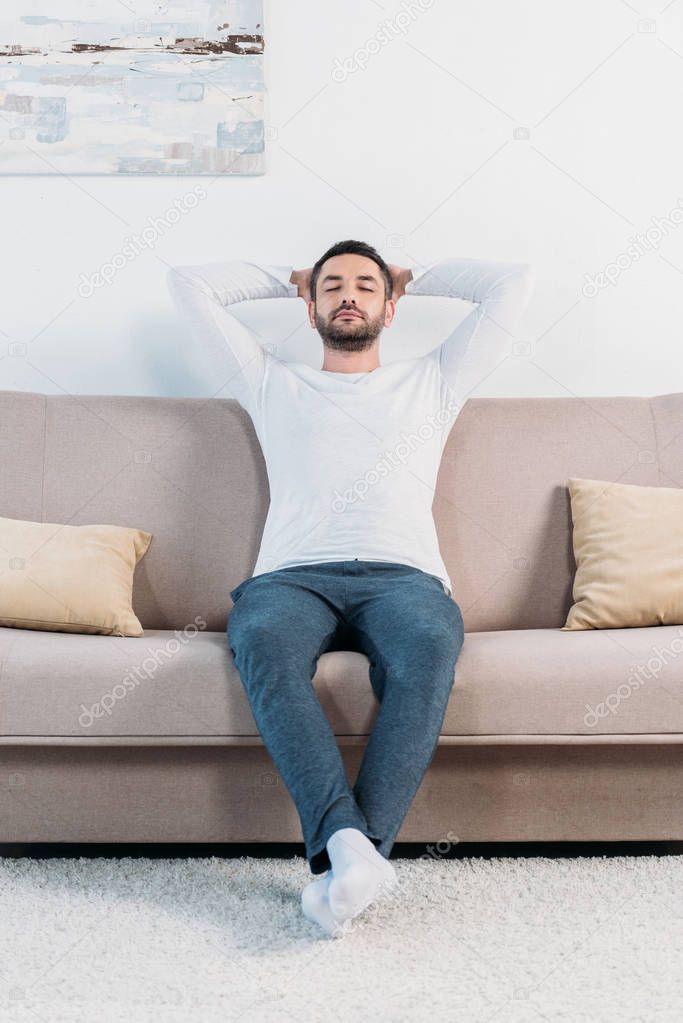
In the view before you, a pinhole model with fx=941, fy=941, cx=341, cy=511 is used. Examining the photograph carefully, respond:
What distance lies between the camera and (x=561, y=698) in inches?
64.0

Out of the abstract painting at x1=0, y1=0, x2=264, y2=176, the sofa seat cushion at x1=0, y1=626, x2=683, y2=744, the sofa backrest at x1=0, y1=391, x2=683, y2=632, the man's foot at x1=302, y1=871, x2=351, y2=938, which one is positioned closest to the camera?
the man's foot at x1=302, y1=871, x2=351, y2=938

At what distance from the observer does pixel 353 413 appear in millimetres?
2094

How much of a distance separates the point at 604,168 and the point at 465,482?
42.1 inches

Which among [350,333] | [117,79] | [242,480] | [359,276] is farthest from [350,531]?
[117,79]

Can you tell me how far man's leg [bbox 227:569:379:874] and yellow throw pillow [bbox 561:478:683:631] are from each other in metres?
0.59

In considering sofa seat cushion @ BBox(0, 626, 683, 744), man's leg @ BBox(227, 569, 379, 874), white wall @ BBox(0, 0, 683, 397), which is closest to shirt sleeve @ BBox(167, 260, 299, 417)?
white wall @ BBox(0, 0, 683, 397)

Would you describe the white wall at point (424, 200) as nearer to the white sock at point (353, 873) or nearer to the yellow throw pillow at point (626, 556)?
the yellow throw pillow at point (626, 556)

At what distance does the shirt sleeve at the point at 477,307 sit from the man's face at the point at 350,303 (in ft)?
0.40

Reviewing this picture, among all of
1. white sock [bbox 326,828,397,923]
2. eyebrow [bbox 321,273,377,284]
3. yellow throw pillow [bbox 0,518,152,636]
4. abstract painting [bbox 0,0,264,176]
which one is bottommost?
white sock [bbox 326,828,397,923]

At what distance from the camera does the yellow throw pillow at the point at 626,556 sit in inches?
77.2

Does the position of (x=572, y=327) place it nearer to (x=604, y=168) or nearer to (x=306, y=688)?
(x=604, y=168)

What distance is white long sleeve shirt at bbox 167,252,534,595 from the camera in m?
1.97

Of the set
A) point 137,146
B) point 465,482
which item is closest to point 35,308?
point 137,146

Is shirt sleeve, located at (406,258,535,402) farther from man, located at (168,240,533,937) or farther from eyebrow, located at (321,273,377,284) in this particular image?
eyebrow, located at (321,273,377,284)
